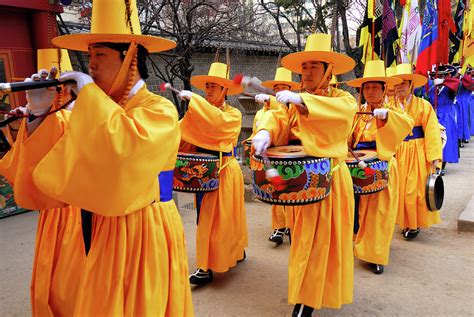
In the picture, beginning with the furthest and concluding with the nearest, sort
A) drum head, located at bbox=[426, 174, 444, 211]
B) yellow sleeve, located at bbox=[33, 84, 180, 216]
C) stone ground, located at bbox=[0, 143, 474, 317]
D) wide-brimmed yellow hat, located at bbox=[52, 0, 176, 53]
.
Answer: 1. drum head, located at bbox=[426, 174, 444, 211]
2. stone ground, located at bbox=[0, 143, 474, 317]
3. wide-brimmed yellow hat, located at bbox=[52, 0, 176, 53]
4. yellow sleeve, located at bbox=[33, 84, 180, 216]

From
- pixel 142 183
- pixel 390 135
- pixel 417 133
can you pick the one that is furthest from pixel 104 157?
pixel 417 133

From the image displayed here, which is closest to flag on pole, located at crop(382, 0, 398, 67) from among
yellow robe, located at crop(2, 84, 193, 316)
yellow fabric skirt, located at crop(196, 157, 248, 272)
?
yellow fabric skirt, located at crop(196, 157, 248, 272)

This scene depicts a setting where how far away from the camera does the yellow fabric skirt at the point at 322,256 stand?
3.07 metres

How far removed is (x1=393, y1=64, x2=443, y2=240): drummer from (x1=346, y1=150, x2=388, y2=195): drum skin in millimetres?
1257

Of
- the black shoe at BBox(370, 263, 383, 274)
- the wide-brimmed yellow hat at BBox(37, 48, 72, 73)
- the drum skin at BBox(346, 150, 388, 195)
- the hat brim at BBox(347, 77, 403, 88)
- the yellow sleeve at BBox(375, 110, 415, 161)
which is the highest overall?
the wide-brimmed yellow hat at BBox(37, 48, 72, 73)

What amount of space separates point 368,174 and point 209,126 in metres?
1.49

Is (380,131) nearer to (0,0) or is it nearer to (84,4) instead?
(0,0)

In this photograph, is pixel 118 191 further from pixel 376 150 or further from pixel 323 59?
pixel 376 150

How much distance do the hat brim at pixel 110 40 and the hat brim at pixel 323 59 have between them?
1353 millimetres

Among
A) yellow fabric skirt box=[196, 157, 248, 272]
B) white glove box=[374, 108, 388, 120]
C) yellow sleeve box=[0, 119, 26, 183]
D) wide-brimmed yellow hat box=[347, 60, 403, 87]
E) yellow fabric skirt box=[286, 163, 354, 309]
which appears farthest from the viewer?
wide-brimmed yellow hat box=[347, 60, 403, 87]

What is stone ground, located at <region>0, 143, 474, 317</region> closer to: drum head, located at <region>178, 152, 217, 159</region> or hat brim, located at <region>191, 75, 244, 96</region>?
drum head, located at <region>178, 152, 217, 159</region>

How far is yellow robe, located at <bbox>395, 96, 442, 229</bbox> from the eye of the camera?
4.96 m

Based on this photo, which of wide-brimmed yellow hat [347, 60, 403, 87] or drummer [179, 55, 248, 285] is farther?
wide-brimmed yellow hat [347, 60, 403, 87]

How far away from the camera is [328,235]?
3080 mm
